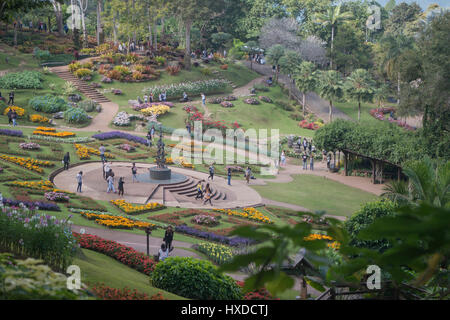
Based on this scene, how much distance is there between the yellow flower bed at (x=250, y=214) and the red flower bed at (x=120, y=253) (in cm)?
1102

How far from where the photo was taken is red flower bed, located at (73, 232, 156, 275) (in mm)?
14779

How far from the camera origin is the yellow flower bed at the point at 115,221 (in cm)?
2092

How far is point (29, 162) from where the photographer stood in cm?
2872

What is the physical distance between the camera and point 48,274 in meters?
4.45

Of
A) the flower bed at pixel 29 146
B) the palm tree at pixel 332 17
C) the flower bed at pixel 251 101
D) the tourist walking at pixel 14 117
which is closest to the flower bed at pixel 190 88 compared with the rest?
the flower bed at pixel 251 101

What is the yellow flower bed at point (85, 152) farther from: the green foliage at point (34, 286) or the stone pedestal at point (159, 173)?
the green foliage at point (34, 286)

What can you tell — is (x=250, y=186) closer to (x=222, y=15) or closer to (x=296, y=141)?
(x=296, y=141)

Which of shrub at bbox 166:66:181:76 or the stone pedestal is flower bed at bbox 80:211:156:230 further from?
shrub at bbox 166:66:181:76

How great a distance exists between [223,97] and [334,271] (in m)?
56.6

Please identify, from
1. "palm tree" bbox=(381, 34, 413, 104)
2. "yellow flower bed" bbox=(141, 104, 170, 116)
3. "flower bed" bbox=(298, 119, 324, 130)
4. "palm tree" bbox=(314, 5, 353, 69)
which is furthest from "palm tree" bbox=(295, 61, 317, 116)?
"yellow flower bed" bbox=(141, 104, 170, 116)

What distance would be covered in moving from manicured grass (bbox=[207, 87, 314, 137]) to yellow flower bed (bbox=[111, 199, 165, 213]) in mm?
26484

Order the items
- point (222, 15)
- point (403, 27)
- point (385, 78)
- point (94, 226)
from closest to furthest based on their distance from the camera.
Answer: point (94, 226) < point (385, 78) < point (222, 15) < point (403, 27)

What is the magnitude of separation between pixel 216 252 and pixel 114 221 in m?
5.56
